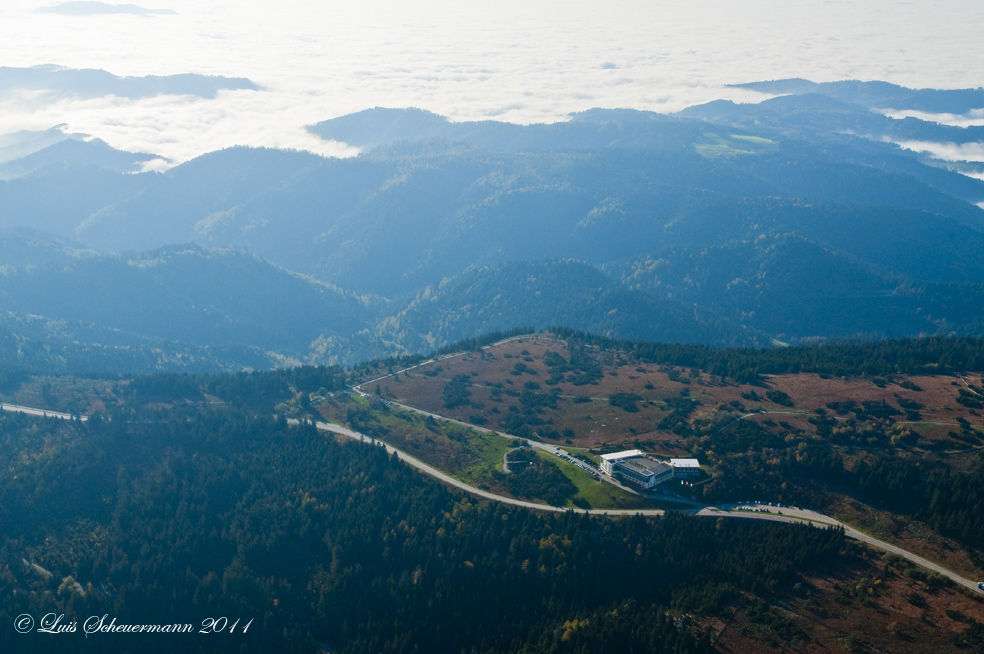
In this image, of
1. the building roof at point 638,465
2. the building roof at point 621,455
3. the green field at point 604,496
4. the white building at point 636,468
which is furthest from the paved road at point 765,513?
the building roof at point 621,455

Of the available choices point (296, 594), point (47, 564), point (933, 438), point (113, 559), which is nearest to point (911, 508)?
point (933, 438)

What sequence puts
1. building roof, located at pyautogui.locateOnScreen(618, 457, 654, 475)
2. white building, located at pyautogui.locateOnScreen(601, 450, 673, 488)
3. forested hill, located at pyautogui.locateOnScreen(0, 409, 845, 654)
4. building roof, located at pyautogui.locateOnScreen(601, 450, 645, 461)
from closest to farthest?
forested hill, located at pyautogui.locateOnScreen(0, 409, 845, 654), white building, located at pyautogui.locateOnScreen(601, 450, 673, 488), building roof, located at pyautogui.locateOnScreen(618, 457, 654, 475), building roof, located at pyautogui.locateOnScreen(601, 450, 645, 461)

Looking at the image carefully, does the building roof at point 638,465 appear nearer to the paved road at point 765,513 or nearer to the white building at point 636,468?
the white building at point 636,468

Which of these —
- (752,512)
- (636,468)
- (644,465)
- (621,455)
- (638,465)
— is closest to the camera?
(752,512)

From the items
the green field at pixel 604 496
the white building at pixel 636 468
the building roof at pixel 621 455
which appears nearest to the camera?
the green field at pixel 604 496

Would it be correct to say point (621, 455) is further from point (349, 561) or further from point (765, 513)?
point (349, 561)

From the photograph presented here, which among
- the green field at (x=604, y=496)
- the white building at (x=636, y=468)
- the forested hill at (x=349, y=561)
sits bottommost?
the forested hill at (x=349, y=561)

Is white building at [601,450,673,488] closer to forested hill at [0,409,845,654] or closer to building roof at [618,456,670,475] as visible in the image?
building roof at [618,456,670,475]

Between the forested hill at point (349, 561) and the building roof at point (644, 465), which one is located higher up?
the building roof at point (644, 465)

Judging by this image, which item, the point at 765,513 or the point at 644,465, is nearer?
the point at 765,513

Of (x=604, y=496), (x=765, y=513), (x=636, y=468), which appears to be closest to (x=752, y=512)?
(x=765, y=513)

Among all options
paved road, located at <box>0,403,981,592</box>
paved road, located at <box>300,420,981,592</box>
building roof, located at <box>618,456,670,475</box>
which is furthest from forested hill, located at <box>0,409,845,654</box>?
building roof, located at <box>618,456,670,475</box>
